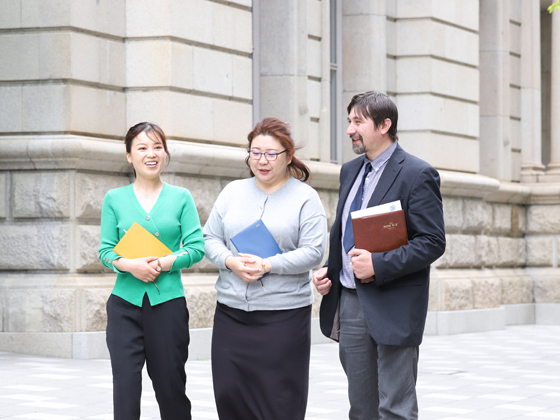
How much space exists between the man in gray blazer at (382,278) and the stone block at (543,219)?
43.3 ft

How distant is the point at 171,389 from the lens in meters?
5.36

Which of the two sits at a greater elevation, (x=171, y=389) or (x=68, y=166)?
(x=68, y=166)

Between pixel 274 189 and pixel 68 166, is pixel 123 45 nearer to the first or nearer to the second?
pixel 68 166

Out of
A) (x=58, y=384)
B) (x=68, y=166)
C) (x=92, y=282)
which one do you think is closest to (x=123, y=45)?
(x=68, y=166)

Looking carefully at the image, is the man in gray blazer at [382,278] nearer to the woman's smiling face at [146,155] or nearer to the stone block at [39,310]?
the woman's smiling face at [146,155]

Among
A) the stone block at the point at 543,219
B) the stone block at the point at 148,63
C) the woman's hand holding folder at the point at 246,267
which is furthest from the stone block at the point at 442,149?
the woman's hand holding folder at the point at 246,267

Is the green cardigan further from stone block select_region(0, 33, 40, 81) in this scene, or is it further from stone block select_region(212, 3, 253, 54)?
stone block select_region(212, 3, 253, 54)

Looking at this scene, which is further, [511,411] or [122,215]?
[511,411]

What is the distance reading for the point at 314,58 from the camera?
13.3 metres

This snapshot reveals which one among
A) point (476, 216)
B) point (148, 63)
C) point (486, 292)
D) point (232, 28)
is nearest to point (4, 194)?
point (148, 63)

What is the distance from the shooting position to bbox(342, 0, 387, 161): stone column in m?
14.3

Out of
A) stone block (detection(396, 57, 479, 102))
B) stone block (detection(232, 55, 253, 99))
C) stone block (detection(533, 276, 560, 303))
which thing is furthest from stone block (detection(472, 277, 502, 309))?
stone block (detection(232, 55, 253, 99))

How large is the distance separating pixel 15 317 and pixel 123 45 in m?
2.97

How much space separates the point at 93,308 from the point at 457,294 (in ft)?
20.8
